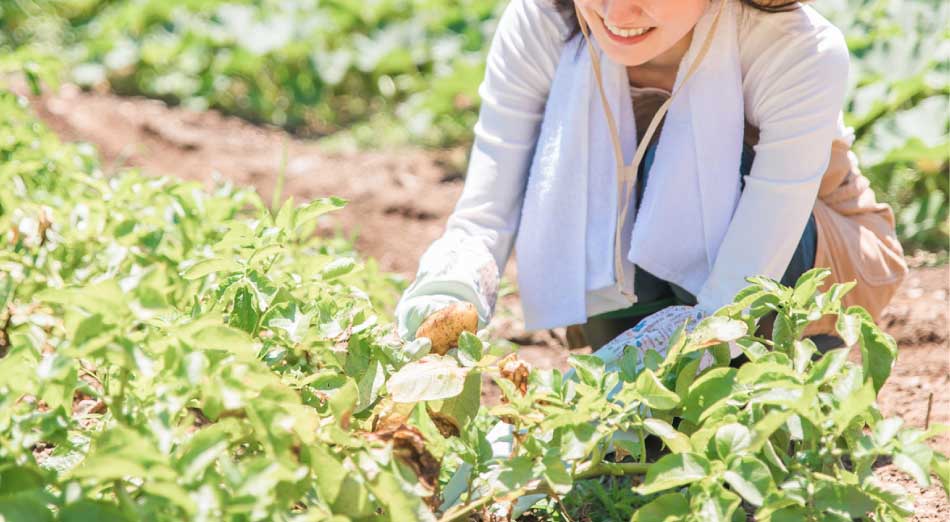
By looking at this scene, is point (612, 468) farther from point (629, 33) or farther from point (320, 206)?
point (629, 33)

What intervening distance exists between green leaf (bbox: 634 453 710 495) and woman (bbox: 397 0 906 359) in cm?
42

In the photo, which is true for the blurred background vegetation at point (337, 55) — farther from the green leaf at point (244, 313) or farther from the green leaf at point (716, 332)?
the green leaf at point (244, 313)

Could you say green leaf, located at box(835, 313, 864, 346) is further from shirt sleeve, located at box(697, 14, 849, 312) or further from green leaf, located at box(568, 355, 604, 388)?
shirt sleeve, located at box(697, 14, 849, 312)

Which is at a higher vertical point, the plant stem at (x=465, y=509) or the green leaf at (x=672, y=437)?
the green leaf at (x=672, y=437)

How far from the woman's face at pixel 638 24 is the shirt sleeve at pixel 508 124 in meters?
0.19

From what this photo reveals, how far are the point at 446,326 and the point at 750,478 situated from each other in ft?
1.76

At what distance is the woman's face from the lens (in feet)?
5.61

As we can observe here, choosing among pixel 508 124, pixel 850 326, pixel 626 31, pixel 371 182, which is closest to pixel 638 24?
pixel 626 31

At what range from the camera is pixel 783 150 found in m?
1.79

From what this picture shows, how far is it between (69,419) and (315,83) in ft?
9.95

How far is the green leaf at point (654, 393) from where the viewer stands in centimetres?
133

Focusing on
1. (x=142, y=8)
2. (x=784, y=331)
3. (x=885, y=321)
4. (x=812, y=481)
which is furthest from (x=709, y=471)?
(x=142, y=8)

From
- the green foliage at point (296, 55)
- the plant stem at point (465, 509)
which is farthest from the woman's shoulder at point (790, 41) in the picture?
the green foliage at point (296, 55)

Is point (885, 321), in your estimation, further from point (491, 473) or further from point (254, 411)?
point (254, 411)
